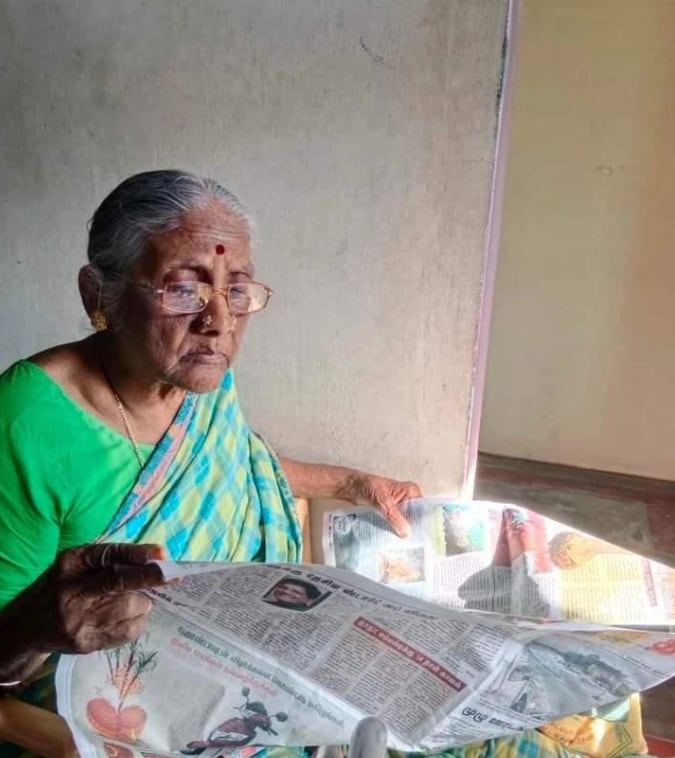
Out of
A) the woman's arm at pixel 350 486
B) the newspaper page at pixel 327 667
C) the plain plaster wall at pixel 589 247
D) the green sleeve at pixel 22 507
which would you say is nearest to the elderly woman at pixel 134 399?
the green sleeve at pixel 22 507

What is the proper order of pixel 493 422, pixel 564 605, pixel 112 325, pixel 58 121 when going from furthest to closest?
1. pixel 493 422
2. pixel 58 121
3. pixel 564 605
4. pixel 112 325

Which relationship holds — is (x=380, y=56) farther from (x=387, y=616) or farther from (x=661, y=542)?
(x=661, y=542)

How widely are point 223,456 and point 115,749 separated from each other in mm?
456

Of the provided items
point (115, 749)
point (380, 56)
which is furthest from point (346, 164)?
point (115, 749)

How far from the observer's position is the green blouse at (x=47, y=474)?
2.94ft

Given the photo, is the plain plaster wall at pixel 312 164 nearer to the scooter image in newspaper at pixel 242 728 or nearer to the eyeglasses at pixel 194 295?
the eyeglasses at pixel 194 295

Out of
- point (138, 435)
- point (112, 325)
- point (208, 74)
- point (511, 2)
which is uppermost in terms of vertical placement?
point (511, 2)

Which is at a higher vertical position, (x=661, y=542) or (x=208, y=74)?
(x=208, y=74)

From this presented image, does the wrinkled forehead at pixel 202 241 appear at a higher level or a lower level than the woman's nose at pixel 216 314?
higher

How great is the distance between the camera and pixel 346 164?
4.03ft

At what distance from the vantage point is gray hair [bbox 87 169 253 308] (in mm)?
952

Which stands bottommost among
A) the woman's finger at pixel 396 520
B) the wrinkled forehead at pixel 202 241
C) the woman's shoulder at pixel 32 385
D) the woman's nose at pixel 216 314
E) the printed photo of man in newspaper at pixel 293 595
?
the woman's finger at pixel 396 520

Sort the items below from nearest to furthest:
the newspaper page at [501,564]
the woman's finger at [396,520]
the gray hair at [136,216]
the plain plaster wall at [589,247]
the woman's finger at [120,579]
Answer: the woman's finger at [120,579] < the gray hair at [136,216] < the newspaper page at [501,564] < the woman's finger at [396,520] < the plain plaster wall at [589,247]

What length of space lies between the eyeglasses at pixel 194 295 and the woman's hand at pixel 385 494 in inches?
16.3
